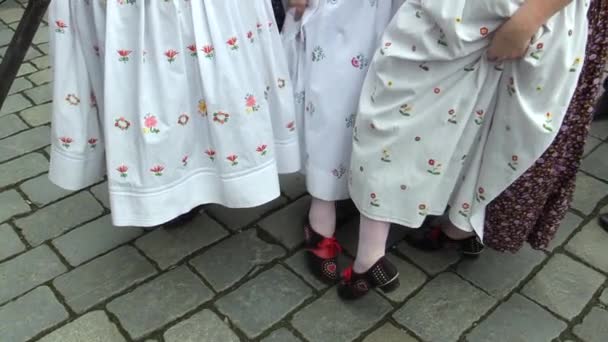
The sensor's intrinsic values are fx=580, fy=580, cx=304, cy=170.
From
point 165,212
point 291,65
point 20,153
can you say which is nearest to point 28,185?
point 20,153

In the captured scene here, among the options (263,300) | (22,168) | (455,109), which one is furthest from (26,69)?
(455,109)

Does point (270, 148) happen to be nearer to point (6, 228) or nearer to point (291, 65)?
point (291, 65)

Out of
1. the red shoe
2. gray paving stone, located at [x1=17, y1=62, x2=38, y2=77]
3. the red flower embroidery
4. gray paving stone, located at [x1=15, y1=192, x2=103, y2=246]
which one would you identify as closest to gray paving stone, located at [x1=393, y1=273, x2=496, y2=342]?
the red shoe

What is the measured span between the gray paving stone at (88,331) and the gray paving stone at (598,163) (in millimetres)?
2081

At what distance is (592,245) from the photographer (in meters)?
2.21

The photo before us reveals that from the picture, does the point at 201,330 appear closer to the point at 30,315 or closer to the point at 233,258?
the point at 233,258

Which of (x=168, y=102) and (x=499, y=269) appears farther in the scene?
(x=499, y=269)

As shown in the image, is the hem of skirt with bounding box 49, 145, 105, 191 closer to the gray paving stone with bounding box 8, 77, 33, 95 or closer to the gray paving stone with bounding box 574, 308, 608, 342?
the gray paving stone with bounding box 8, 77, 33, 95

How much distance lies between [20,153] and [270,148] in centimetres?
148

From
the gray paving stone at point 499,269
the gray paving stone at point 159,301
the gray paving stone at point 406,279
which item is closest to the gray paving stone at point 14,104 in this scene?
the gray paving stone at point 159,301

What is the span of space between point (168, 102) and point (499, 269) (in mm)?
1312

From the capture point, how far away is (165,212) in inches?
72.2

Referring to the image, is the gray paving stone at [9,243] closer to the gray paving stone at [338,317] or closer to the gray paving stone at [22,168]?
the gray paving stone at [22,168]

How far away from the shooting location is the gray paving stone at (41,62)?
135 inches
